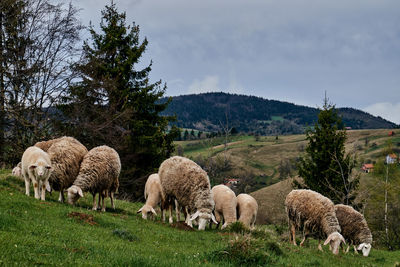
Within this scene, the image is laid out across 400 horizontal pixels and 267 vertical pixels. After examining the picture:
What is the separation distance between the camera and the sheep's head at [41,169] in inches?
439

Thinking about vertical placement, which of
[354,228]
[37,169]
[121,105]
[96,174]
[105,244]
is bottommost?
[354,228]

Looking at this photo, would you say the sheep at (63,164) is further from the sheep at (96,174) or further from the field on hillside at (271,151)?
the field on hillside at (271,151)

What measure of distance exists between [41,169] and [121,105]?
18.2m

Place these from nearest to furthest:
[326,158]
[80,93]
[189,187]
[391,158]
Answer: [189,187], [80,93], [326,158], [391,158]

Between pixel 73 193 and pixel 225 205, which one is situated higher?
pixel 73 193

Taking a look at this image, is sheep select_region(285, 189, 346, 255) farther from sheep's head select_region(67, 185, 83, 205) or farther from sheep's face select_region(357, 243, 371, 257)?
sheep's head select_region(67, 185, 83, 205)

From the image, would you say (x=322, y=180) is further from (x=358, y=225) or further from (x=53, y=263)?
(x=53, y=263)

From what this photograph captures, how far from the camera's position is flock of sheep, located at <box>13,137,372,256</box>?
12.1 m

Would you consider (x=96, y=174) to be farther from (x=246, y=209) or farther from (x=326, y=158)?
(x=326, y=158)

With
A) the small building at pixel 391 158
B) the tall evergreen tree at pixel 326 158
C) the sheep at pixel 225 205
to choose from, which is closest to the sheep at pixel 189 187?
the sheep at pixel 225 205

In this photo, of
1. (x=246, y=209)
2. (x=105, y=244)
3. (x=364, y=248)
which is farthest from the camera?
(x=246, y=209)

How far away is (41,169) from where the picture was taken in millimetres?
11180

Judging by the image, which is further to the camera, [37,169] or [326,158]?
[326,158]

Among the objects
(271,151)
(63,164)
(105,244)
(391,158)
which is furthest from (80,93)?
(271,151)
